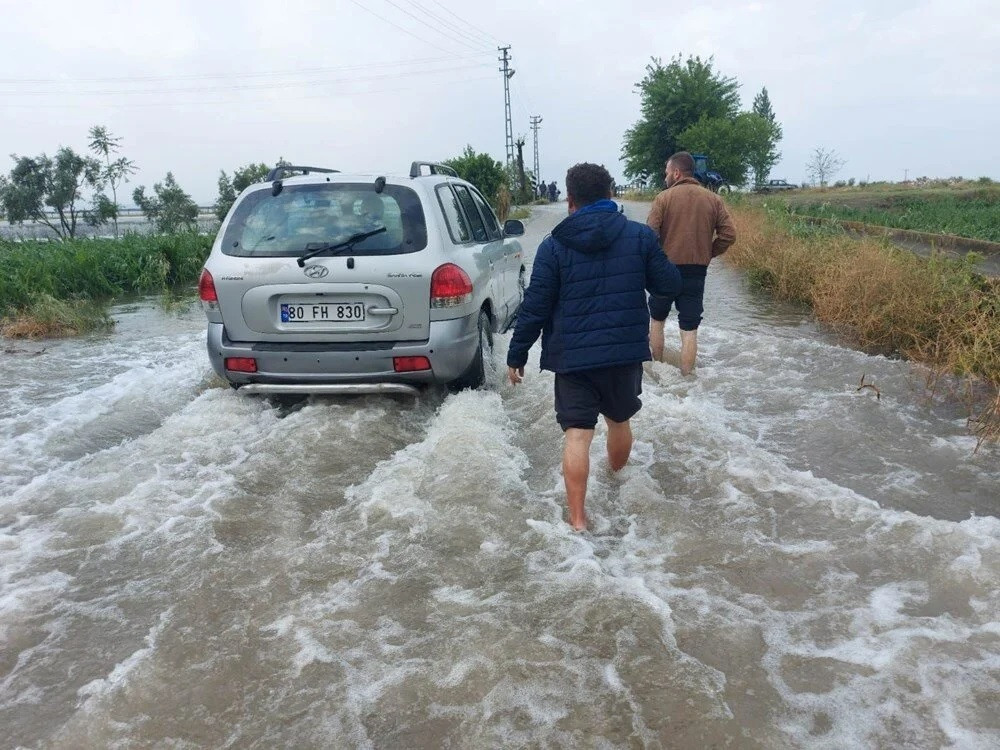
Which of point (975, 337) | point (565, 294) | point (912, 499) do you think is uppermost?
point (565, 294)

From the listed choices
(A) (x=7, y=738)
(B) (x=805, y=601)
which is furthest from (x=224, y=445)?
(B) (x=805, y=601)

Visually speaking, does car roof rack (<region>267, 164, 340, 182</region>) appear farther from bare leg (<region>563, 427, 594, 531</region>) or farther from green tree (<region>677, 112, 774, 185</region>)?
green tree (<region>677, 112, 774, 185</region>)

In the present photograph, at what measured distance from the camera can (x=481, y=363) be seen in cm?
554

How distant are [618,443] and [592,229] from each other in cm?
127

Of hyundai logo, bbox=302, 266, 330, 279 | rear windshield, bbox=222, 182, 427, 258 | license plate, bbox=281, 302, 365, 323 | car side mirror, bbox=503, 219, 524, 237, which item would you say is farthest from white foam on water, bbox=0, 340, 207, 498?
car side mirror, bbox=503, 219, 524, 237

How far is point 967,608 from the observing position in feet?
9.51

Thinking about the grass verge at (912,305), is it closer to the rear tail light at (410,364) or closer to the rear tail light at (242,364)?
the rear tail light at (410,364)

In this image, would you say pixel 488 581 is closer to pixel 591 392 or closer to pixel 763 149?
pixel 591 392

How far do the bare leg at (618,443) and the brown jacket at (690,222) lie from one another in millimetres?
2653

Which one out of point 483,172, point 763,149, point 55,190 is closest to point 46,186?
point 55,190

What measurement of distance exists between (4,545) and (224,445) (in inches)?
58.1

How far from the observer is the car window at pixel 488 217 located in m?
6.92

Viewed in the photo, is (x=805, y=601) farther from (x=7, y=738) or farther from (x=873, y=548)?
(x=7, y=738)

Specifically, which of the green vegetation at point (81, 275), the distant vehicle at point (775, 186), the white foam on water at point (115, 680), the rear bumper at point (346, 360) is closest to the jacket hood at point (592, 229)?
the rear bumper at point (346, 360)
